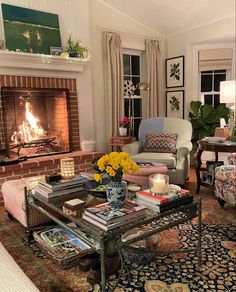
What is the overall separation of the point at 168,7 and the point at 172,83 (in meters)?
1.33

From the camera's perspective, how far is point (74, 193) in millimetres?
1937

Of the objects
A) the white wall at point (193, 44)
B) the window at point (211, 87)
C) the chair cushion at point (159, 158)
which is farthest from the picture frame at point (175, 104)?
the chair cushion at point (159, 158)

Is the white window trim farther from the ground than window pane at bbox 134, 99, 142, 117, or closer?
farther from the ground

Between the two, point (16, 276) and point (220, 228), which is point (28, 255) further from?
point (220, 228)

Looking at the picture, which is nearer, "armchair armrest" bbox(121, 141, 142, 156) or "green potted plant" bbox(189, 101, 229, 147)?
"armchair armrest" bbox(121, 141, 142, 156)

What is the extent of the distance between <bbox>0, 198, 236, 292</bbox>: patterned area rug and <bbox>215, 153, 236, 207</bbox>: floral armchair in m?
0.35

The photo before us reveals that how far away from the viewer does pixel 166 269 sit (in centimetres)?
182

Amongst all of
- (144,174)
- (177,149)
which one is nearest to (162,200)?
(144,174)

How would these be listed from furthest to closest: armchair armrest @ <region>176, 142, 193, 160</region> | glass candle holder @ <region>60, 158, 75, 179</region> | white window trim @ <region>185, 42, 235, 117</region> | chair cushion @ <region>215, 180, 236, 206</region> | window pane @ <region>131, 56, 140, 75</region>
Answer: window pane @ <region>131, 56, 140, 75</region>, white window trim @ <region>185, 42, 235, 117</region>, armchair armrest @ <region>176, 142, 193, 160</region>, chair cushion @ <region>215, 180, 236, 206</region>, glass candle holder @ <region>60, 158, 75, 179</region>

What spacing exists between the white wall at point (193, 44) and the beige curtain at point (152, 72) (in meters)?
0.34

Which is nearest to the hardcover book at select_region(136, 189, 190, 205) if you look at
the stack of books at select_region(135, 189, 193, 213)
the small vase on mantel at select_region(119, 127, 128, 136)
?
the stack of books at select_region(135, 189, 193, 213)

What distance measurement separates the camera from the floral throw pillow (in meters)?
3.74

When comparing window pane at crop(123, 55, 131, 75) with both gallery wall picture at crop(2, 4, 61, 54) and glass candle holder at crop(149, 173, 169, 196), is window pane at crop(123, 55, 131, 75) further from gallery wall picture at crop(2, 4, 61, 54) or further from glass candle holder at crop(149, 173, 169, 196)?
glass candle holder at crop(149, 173, 169, 196)

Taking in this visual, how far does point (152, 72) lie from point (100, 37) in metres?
1.14
